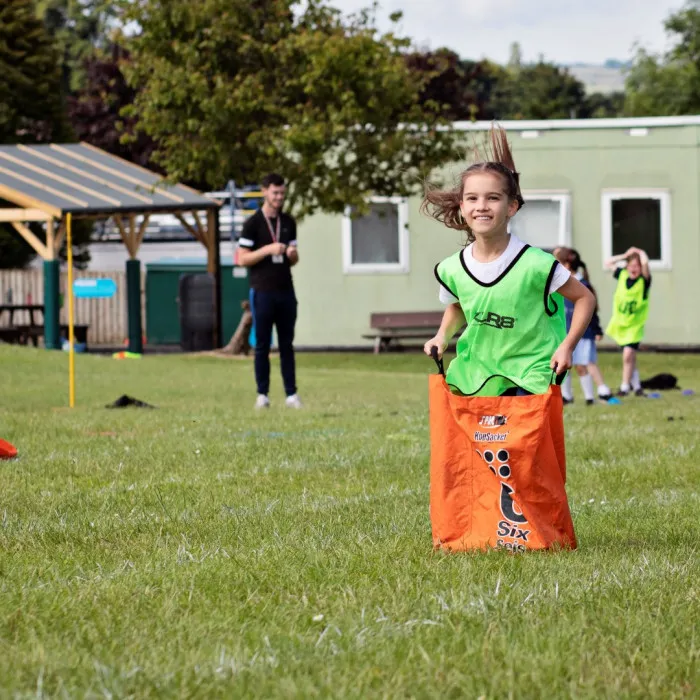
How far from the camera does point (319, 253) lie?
1233 inches

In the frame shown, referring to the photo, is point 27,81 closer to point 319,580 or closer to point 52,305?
point 52,305

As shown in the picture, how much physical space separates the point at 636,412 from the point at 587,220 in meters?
17.9

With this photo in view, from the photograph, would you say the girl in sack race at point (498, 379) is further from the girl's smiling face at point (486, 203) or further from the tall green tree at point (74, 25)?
the tall green tree at point (74, 25)

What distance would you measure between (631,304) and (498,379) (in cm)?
1161

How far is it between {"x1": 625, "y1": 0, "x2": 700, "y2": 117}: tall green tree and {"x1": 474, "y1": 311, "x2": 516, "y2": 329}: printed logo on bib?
47.7 m

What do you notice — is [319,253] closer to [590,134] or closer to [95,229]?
[590,134]

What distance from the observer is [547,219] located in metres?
31.1

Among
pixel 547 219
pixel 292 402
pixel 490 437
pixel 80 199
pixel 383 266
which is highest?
pixel 80 199

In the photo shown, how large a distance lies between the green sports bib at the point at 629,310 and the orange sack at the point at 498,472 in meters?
11.8

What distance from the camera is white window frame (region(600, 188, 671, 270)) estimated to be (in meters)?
31.0

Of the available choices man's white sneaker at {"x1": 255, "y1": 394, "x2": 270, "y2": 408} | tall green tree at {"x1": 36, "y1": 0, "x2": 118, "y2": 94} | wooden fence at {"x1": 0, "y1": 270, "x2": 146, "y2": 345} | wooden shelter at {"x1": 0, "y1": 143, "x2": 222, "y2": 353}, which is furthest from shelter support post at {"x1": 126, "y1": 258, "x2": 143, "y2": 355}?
tall green tree at {"x1": 36, "y1": 0, "x2": 118, "y2": 94}

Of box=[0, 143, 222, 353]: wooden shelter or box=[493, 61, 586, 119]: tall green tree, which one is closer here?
box=[0, 143, 222, 353]: wooden shelter

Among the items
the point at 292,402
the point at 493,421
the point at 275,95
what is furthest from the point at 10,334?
the point at 493,421

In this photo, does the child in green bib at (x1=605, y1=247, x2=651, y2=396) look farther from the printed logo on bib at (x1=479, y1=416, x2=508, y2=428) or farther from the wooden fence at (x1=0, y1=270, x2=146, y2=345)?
the wooden fence at (x1=0, y1=270, x2=146, y2=345)
